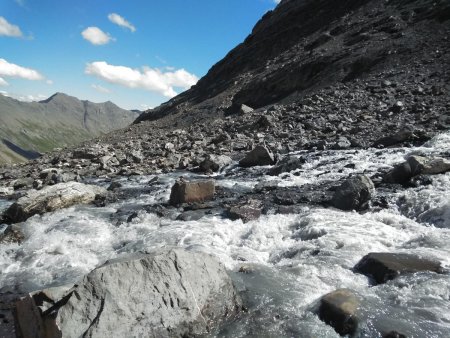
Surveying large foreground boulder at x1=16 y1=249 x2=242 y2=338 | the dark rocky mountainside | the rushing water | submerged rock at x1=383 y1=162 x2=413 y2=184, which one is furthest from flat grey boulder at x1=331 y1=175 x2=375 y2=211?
the dark rocky mountainside

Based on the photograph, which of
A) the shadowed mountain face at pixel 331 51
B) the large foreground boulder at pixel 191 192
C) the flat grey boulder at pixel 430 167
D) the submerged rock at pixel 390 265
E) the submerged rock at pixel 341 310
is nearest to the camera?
the submerged rock at pixel 341 310

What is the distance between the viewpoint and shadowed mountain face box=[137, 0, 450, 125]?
117 feet

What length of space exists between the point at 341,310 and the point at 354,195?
690 cm

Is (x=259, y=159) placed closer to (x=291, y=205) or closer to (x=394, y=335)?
(x=291, y=205)

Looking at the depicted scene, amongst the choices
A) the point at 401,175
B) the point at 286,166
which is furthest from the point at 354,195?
the point at 286,166

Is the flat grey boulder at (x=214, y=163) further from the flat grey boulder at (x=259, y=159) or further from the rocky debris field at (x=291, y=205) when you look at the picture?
the flat grey boulder at (x=259, y=159)

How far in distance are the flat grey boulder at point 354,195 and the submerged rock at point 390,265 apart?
408 cm

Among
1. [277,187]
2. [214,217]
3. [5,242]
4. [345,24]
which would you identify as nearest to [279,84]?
[345,24]

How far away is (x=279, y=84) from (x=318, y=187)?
27553 mm

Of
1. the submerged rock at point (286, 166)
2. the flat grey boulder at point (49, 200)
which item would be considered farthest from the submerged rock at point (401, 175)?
the flat grey boulder at point (49, 200)

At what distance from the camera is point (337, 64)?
127 feet

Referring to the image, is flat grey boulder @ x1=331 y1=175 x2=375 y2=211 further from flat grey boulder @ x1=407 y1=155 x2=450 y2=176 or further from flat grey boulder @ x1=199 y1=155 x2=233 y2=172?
flat grey boulder @ x1=199 y1=155 x2=233 y2=172

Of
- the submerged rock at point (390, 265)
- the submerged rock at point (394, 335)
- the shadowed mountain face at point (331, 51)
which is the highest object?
the shadowed mountain face at point (331, 51)

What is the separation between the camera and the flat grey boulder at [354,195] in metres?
13.7
